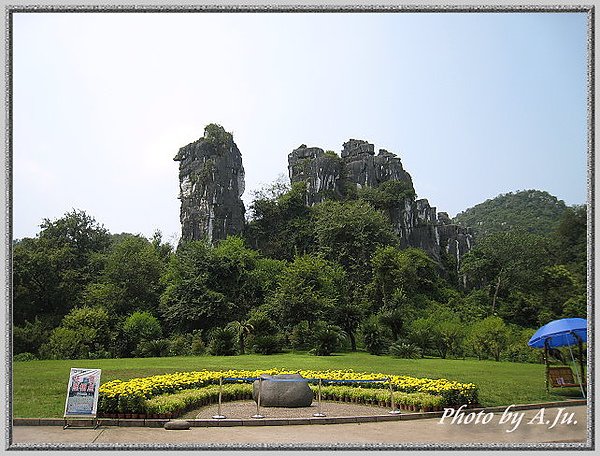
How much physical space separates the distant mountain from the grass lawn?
11.2ft

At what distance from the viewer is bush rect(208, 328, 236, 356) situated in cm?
1481

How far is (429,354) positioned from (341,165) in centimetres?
1097

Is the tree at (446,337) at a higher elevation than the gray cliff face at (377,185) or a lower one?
lower

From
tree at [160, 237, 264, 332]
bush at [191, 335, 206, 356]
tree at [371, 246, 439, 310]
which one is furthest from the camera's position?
tree at [371, 246, 439, 310]

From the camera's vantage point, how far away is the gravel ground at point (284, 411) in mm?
7652

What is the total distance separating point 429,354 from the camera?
15.1 meters

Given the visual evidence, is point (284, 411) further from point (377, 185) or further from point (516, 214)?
point (377, 185)

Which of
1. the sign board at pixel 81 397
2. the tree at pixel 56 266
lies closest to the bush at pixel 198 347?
the tree at pixel 56 266

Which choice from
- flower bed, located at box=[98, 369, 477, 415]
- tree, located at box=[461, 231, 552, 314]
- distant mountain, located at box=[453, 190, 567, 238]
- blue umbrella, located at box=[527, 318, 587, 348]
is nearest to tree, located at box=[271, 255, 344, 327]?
tree, located at box=[461, 231, 552, 314]

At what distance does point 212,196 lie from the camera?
22.0 m

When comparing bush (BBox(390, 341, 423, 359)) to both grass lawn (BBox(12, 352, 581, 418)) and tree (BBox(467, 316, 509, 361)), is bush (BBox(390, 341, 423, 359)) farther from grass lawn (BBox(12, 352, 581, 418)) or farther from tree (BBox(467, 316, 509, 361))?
tree (BBox(467, 316, 509, 361))

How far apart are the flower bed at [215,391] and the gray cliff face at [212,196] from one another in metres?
12.1

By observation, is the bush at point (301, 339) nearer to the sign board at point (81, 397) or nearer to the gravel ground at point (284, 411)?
the gravel ground at point (284, 411)

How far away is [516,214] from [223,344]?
8956mm
